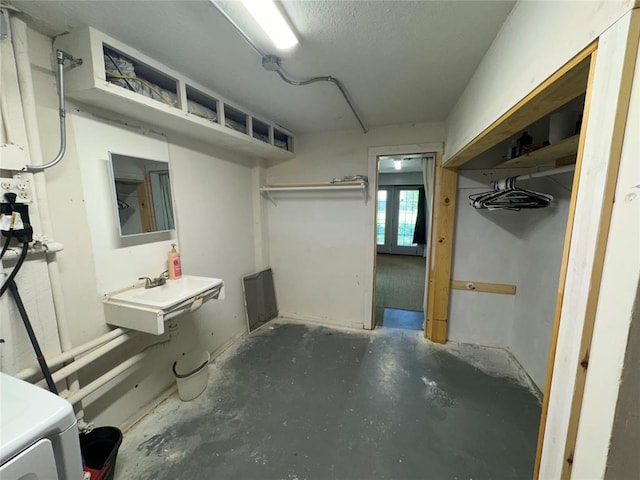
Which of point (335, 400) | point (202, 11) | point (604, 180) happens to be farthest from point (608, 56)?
point (335, 400)

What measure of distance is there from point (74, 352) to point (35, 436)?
3.05 feet

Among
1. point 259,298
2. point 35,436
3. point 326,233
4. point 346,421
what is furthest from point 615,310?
point 259,298

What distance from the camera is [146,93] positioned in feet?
5.10

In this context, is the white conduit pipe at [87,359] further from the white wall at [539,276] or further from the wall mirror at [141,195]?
the white wall at [539,276]

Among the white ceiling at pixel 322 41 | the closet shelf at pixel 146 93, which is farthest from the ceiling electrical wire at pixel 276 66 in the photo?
the closet shelf at pixel 146 93

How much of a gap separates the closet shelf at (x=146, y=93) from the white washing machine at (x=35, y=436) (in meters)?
1.37

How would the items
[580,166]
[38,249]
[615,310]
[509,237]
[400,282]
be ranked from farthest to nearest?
[400,282]
[509,237]
[38,249]
[580,166]
[615,310]

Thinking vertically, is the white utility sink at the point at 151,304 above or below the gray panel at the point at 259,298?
above

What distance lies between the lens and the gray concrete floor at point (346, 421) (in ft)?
4.89

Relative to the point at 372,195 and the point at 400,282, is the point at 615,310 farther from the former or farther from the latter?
the point at 400,282

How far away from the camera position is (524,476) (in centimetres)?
142

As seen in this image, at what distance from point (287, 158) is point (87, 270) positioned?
2.26 metres

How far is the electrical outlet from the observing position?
113 centimetres

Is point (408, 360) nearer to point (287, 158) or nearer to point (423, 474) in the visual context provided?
point (423, 474)
